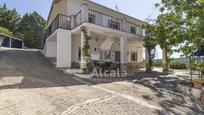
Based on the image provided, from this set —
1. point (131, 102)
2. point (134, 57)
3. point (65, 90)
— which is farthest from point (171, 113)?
point (134, 57)

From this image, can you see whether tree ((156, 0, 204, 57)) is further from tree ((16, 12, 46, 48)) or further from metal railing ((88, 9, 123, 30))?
tree ((16, 12, 46, 48))

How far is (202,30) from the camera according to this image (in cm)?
908

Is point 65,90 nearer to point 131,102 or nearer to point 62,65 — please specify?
point 131,102

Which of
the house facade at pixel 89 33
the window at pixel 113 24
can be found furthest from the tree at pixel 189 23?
the window at pixel 113 24

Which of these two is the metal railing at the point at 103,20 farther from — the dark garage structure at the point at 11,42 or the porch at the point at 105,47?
the dark garage structure at the point at 11,42

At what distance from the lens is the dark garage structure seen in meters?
30.6

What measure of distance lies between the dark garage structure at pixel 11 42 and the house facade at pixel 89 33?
14.1 metres

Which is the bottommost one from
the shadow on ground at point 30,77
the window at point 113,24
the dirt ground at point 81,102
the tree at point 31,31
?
the dirt ground at point 81,102

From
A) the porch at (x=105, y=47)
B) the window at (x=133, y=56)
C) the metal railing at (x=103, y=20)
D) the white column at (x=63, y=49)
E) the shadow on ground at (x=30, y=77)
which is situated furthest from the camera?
the window at (x=133, y=56)

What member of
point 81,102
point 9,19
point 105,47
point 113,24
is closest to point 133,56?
point 105,47

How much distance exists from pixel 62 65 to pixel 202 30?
976 cm

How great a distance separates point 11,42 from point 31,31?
7.16 metres

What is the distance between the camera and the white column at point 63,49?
14.4 meters

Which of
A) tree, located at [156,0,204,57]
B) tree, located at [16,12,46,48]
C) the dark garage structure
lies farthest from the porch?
tree, located at [16,12,46,48]
